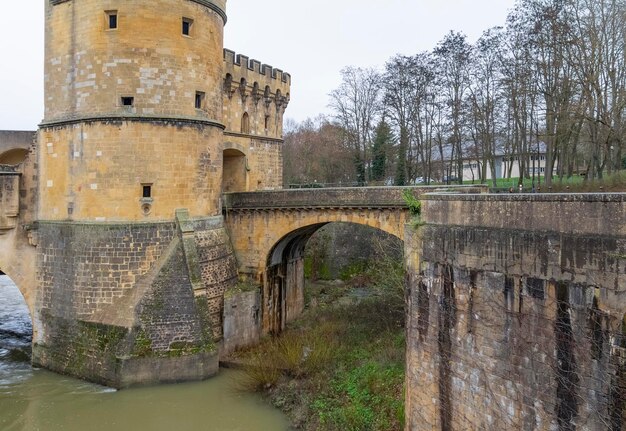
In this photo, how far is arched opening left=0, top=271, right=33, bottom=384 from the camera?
1631 cm

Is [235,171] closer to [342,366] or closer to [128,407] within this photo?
[342,366]

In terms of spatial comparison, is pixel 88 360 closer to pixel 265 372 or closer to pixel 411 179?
pixel 265 372

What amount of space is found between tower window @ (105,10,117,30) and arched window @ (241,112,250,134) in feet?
23.2

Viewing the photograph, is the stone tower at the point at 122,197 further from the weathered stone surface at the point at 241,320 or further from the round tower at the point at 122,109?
the weathered stone surface at the point at 241,320

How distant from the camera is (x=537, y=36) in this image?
2050 centimetres

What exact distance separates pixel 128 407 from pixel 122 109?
28.3 feet

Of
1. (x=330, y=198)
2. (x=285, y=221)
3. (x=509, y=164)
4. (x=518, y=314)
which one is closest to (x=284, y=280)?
(x=285, y=221)

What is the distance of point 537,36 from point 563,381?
17207 millimetres

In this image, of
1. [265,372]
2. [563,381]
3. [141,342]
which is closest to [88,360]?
[141,342]

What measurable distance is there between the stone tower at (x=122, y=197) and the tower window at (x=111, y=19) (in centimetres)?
3

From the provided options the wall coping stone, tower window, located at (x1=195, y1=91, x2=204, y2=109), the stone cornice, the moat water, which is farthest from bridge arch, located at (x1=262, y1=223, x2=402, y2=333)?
the wall coping stone

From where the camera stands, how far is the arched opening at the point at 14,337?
1631 cm

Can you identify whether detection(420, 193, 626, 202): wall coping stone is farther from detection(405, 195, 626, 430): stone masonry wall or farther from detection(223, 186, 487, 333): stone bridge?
detection(223, 186, 487, 333): stone bridge

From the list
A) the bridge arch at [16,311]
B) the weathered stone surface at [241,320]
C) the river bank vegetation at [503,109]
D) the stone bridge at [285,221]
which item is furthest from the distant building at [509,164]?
the bridge arch at [16,311]
